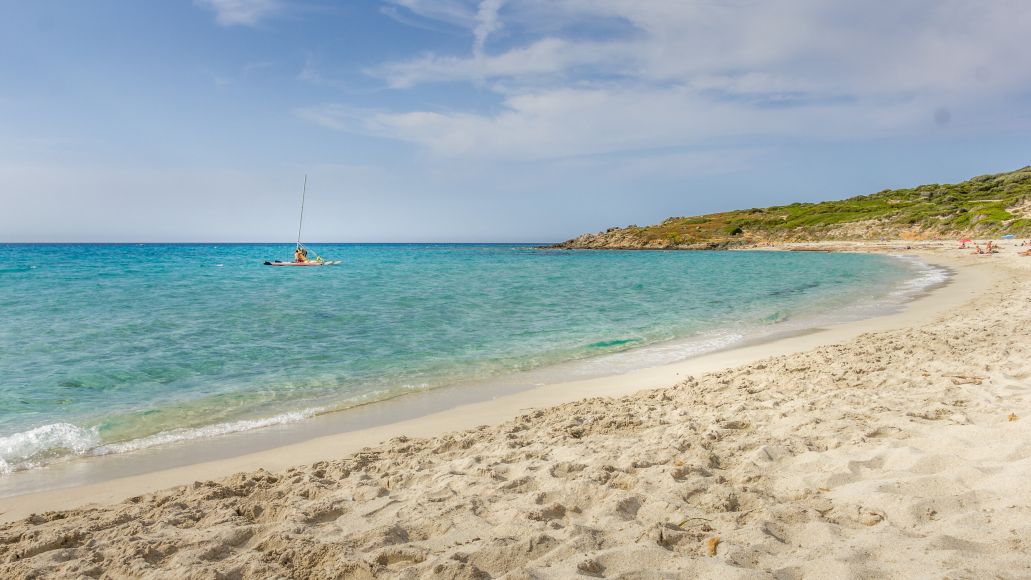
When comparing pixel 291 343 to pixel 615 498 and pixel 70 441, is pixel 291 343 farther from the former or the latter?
pixel 615 498

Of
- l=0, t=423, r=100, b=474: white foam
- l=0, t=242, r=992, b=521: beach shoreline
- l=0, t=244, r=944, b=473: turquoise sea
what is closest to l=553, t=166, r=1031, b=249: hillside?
l=0, t=244, r=944, b=473: turquoise sea

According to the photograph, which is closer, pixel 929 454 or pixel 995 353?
pixel 929 454

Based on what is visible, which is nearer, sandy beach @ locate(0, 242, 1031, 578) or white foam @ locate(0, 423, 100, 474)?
sandy beach @ locate(0, 242, 1031, 578)

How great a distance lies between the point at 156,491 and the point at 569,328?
10881mm

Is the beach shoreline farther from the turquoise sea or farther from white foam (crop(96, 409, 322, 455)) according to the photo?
the turquoise sea

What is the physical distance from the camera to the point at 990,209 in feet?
227

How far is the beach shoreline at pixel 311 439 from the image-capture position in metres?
5.32

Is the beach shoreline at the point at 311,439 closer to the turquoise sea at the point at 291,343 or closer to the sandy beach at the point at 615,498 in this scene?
the sandy beach at the point at 615,498

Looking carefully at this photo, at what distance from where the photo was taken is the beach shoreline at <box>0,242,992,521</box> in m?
5.32

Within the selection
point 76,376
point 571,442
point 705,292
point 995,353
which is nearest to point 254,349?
point 76,376

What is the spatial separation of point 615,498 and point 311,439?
13.5 ft

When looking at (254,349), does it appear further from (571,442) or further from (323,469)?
(571,442)

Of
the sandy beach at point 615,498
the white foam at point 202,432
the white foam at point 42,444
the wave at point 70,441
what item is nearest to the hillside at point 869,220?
the sandy beach at point 615,498

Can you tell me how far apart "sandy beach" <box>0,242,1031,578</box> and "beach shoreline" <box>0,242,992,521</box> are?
6cm
